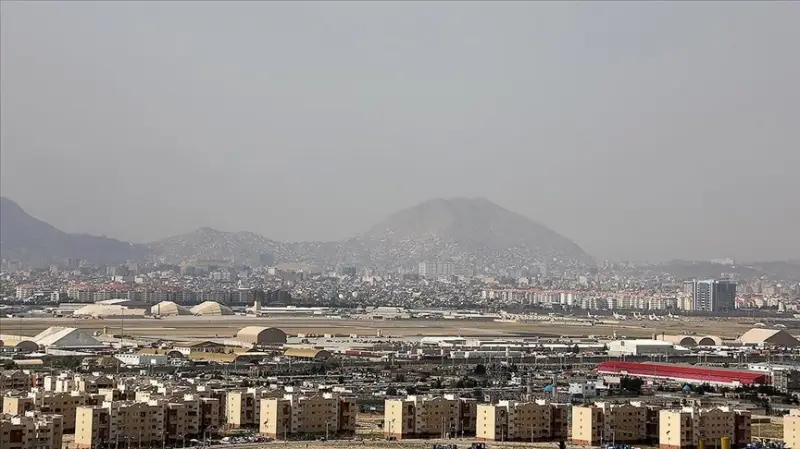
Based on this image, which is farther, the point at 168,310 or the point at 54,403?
the point at 168,310

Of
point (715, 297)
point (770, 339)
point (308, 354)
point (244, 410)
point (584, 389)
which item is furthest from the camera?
point (715, 297)

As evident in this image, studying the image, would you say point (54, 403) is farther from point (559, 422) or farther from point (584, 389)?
point (584, 389)

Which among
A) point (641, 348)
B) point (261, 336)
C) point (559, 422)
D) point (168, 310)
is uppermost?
point (168, 310)

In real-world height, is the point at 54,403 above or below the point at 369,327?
above

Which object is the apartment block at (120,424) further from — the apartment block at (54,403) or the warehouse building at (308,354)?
the warehouse building at (308,354)

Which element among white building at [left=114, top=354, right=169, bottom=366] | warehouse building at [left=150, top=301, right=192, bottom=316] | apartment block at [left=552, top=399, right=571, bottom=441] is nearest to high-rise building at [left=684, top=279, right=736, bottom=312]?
warehouse building at [left=150, top=301, right=192, bottom=316]

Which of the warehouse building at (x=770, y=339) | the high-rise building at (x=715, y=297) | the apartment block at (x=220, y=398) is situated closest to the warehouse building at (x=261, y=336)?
the warehouse building at (x=770, y=339)

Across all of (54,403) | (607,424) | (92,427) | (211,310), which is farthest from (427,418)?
(211,310)

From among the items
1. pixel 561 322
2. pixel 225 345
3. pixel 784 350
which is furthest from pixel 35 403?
pixel 561 322
